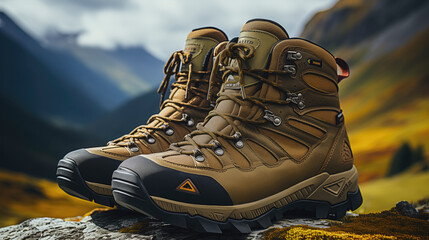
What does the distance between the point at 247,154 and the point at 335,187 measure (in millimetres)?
690

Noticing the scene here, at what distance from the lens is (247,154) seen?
1.75m

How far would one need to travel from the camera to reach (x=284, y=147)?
1872 mm

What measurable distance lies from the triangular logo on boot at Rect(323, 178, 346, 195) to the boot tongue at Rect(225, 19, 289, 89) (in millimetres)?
803

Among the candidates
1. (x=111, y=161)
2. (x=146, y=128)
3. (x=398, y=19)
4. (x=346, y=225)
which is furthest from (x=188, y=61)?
(x=398, y=19)

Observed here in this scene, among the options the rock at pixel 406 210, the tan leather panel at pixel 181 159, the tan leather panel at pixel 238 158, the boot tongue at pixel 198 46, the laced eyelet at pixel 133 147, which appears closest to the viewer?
the tan leather panel at pixel 181 159

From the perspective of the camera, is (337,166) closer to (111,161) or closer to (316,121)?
(316,121)

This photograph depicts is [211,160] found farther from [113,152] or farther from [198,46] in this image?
[198,46]

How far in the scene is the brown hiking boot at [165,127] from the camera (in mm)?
2035

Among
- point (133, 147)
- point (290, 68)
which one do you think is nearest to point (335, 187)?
point (290, 68)

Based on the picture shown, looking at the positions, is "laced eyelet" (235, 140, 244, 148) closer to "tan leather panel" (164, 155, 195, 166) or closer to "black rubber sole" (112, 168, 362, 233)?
"tan leather panel" (164, 155, 195, 166)

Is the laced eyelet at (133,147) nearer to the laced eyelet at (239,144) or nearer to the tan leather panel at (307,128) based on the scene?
the laced eyelet at (239,144)

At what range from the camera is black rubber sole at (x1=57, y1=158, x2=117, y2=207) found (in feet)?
6.55

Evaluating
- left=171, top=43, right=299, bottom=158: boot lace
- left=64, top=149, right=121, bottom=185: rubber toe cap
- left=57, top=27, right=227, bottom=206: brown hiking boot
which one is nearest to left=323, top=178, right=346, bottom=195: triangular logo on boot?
left=171, top=43, right=299, bottom=158: boot lace

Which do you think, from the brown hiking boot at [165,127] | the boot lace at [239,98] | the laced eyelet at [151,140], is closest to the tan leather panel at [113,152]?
the brown hiking boot at [165,127]
